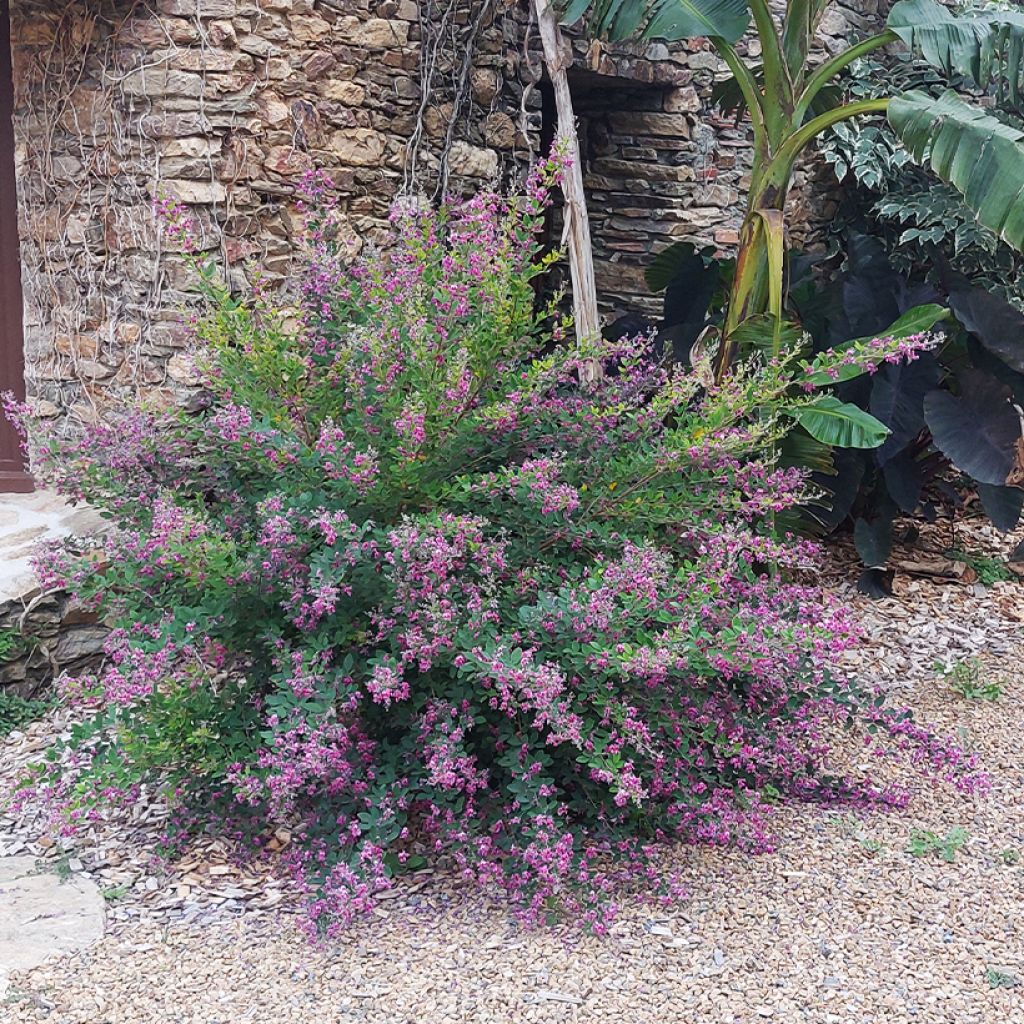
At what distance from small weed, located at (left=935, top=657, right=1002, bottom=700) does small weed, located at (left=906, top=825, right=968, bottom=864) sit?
1.16 metres

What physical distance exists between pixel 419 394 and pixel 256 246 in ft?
6.84

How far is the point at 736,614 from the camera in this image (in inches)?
124

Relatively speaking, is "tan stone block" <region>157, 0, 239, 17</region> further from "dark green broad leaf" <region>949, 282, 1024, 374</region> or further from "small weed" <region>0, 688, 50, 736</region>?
"dark green broad leaf" <region>949, 282, 1024, 374</region>

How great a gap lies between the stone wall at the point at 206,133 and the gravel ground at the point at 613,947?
230 centimetres

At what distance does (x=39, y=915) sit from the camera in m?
3.01

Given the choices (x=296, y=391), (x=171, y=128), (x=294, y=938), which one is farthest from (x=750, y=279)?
(x=294, y=938)

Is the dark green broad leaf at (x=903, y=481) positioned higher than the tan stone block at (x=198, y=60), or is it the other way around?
the tan stone block at (x=198, y=60)

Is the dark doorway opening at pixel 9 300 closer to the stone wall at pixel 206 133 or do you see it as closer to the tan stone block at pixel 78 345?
the stone wall at pixel 206 133

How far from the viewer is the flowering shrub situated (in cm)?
294

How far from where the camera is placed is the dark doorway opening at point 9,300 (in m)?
5.22

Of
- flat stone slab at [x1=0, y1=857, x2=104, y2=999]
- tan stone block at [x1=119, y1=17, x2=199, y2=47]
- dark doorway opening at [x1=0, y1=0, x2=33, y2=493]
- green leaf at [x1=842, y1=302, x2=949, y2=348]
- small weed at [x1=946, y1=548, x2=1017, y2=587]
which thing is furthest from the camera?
small weed at [x1=946, y1=548, x2=1017, y2=587]

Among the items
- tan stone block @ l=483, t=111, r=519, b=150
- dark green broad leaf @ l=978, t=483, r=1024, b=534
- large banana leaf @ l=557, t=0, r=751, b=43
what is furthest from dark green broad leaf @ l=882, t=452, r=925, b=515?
tan stone block @ l=483, t=111, r=519, b=150

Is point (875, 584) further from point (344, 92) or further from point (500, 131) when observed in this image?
point (344, 92)

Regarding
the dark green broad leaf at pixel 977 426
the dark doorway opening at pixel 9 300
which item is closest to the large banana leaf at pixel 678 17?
the dark green broad leaf at pixel 977 426
